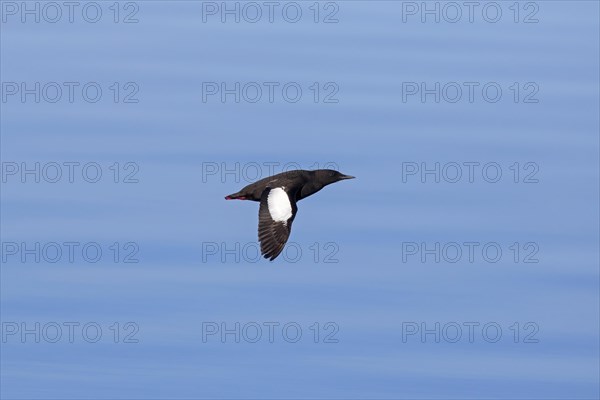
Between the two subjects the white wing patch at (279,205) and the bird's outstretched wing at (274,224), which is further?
the white wing patch at (279,205)

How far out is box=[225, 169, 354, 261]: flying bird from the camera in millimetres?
28141

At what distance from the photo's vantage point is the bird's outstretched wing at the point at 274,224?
2809 centimetres

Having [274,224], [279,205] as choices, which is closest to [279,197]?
[279,205]

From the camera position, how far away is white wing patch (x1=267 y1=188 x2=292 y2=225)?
28.2m

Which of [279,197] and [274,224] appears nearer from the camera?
[274,224]

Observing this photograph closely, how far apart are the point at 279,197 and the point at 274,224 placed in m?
0.59

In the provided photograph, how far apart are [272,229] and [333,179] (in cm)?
235

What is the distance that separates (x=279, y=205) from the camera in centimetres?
2848

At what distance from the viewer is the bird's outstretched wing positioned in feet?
92.2

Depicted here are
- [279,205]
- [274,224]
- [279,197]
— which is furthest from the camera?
[279,197]

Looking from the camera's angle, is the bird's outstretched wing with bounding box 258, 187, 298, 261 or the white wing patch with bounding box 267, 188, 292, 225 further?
the white wing patch with bounding box 267, 188, 292, 225

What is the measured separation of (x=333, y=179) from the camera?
99.4ft

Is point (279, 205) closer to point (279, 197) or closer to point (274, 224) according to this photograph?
point (279, 197)

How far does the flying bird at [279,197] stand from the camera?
92.3 ft
